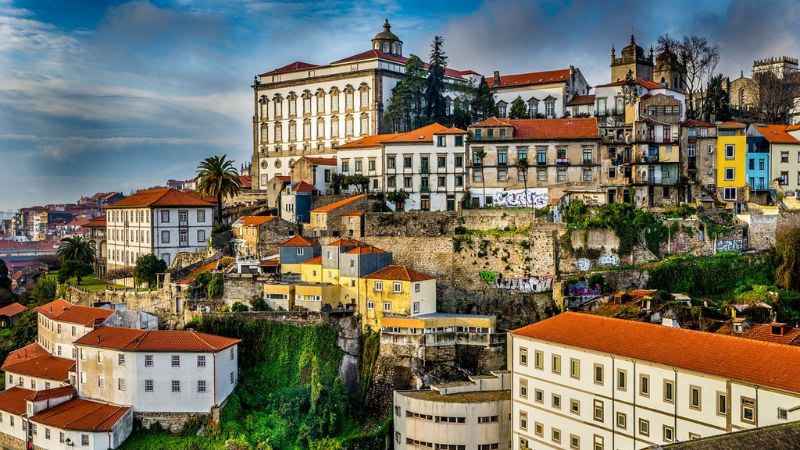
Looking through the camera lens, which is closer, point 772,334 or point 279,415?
point 772,334

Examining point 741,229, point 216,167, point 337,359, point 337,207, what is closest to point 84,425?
point 337,359

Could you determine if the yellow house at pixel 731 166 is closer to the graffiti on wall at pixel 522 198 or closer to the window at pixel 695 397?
the graffiti on wall at pixel 522 198

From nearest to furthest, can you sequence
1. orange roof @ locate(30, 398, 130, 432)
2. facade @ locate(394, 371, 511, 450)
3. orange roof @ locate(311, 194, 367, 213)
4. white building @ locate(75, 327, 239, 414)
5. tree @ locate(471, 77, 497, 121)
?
facade @ locate(394, 371, 511, 450) → orange roof @ locate(30, 398, 130, 432) → white building @ locate(75, 327, 239, 414) → orange roof @ locate(311, 194, 367, 213) → tree @ locate(471, 77, 497, 121)

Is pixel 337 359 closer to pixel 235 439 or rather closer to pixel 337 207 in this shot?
pixel 235 439

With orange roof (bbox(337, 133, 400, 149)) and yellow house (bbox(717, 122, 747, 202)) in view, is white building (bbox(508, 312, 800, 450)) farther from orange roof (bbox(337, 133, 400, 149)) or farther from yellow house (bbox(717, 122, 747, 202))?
orange roof (bbox(337, 133, 400, 149))

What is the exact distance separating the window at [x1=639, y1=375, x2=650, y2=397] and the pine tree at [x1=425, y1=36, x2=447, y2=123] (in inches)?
1646

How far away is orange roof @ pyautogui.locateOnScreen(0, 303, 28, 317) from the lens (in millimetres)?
65500

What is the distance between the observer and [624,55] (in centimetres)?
7456

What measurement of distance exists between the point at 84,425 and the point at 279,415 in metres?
9.43

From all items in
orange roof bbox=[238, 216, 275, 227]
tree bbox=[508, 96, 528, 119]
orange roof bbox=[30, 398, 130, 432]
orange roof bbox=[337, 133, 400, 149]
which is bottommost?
orange roof bbox=[30, 398, 130, 432]

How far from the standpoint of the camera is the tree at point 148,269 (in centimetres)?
5709

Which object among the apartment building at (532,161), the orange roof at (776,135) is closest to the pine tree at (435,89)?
the apartment building at (532,161)

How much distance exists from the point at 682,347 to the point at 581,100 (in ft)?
141

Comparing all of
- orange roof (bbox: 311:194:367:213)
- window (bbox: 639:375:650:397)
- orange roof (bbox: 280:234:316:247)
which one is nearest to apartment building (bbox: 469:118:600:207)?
orange roof (bbox: 311:194:367:213)
